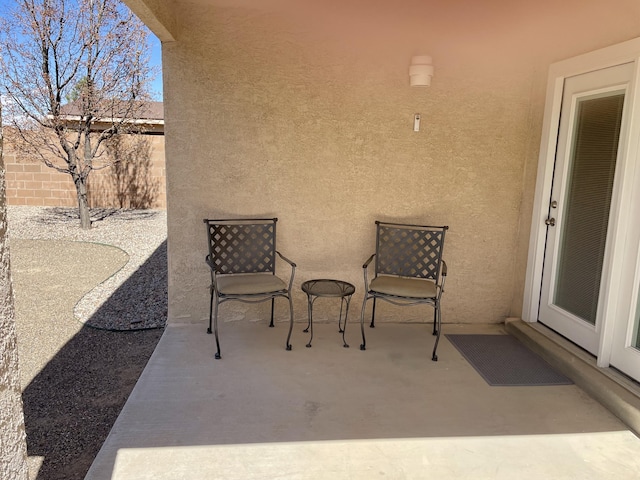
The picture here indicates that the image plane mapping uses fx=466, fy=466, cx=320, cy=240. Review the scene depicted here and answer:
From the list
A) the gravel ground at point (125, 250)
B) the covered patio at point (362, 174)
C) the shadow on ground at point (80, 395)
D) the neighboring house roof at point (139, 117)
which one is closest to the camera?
the shadow on ground at point (80, 395)

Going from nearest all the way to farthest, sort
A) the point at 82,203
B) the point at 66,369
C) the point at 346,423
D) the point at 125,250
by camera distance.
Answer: the point at 346,423 → the point at 66,369 → the point at 125,250 → the point at 82,203

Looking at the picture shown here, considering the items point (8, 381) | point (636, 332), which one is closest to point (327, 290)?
point (636, 332)

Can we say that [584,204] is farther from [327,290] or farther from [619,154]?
[327,290]

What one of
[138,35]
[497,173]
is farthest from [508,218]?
[138,35]

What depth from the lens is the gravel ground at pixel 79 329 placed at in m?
2.69

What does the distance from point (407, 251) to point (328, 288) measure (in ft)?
2.67

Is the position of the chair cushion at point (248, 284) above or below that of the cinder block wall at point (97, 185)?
below

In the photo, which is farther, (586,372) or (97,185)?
(97,185)

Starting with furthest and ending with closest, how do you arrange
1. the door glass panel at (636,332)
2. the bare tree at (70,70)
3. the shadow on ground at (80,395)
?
the bare tree at (70,70) < the door glass panel at (636,332) < the shadow on ground at (80,395)

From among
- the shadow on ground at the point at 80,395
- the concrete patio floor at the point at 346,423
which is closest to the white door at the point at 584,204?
the concrete patio floor at the point at 346,423

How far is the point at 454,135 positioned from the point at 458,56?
0.69 meters

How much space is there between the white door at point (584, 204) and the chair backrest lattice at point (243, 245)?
244cm

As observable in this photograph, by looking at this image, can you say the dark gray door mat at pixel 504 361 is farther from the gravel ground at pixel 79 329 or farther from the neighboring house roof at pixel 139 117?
the neighboring house roof at pixel 139 117

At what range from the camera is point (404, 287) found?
382cm
